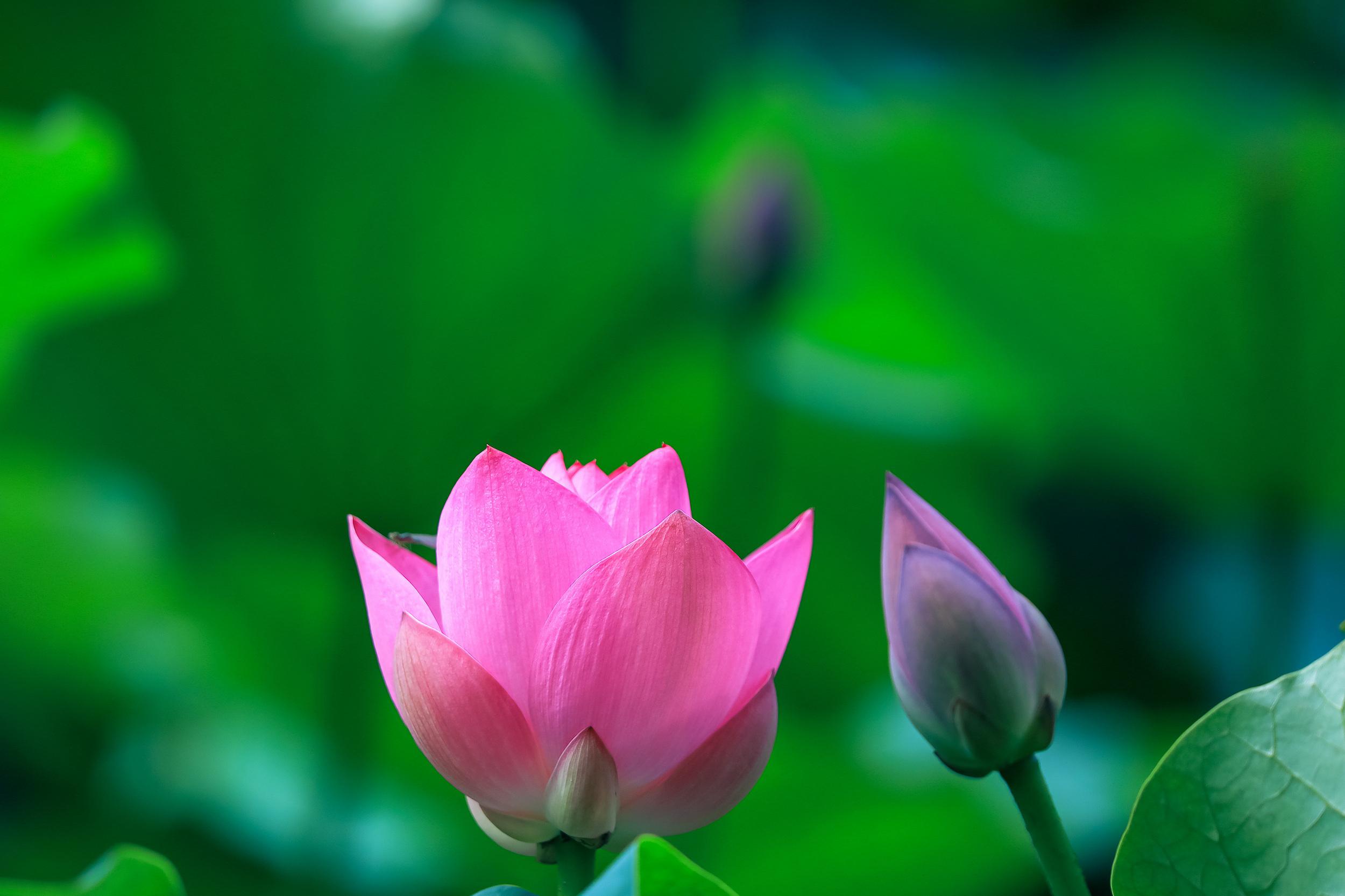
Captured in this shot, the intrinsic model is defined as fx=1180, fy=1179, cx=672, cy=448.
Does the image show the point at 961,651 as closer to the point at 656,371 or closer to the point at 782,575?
the point at 782,575

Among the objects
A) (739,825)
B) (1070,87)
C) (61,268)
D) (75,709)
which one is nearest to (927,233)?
(1070,87)

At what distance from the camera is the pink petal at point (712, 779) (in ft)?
0.63

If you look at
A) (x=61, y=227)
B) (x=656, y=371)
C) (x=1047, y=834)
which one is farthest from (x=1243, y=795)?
(x=656, y=371)

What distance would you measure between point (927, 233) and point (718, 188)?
1.55 feet

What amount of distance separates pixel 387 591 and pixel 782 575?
0.07 meters

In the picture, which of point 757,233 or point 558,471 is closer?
point 558,471

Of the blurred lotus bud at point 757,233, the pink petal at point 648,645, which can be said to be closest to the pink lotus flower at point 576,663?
the pink petal at point 648,645

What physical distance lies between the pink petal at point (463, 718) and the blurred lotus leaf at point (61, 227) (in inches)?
29.5

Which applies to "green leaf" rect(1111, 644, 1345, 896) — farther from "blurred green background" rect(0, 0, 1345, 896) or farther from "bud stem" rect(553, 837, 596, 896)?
"blurred green background" rect(0, 0, 1345, 896)

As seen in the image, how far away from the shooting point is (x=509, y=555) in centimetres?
19

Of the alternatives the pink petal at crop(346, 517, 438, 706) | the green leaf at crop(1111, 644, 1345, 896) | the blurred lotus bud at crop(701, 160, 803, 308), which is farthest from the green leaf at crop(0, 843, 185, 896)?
the blurred lotus bud at crop(701, 160, 803, 308)

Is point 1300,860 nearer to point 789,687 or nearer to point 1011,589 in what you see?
point 1011,589

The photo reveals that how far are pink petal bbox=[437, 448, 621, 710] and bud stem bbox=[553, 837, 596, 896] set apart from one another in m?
0.02

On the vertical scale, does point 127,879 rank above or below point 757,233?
below
